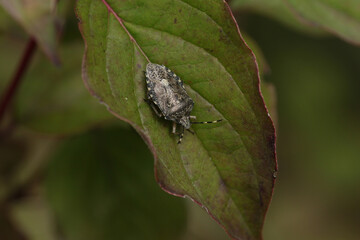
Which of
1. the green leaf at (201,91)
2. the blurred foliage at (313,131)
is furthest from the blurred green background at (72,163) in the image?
the blurred foliage at (313,131)

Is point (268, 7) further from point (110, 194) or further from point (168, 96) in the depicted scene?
point (110, 194)

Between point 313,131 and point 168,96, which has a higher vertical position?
point 168,96

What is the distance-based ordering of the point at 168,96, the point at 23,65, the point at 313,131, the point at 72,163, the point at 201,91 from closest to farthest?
the point at 201,91, the point at 23,65, the point at 168,96, the point at 72,163, the point at 313,131

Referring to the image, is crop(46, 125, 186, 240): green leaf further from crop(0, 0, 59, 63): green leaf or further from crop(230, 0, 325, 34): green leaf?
crop(0, 0, 59, 63): green leaf

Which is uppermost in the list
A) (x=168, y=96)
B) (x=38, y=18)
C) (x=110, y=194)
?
(x=38, y=18)

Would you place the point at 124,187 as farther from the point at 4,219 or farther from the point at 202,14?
the point at 202,14

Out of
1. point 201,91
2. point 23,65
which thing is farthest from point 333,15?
point 23,65
